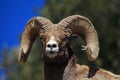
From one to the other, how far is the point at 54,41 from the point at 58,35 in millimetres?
482

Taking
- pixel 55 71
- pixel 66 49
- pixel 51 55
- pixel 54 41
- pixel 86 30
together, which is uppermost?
pixel 86 30

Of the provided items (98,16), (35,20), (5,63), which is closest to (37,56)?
(98,16)

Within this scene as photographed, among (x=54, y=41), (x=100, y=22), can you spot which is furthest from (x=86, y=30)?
(x=100, y=22)

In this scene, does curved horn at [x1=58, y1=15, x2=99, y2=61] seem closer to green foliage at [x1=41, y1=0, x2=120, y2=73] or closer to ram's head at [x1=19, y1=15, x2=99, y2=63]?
ram's head at [x1=19, y1=15, x2=99, y2=63]

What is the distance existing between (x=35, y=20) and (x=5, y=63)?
66.2m

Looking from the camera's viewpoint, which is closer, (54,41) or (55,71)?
(54,41)

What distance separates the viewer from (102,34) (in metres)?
52.2

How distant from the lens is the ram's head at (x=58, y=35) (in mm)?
16062

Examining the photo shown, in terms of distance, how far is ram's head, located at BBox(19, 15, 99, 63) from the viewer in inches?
632

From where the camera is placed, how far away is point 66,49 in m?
16.7

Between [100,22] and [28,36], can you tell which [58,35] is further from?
[100,22]

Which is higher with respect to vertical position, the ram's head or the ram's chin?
the ram's head

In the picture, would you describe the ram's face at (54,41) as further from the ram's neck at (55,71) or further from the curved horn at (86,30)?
the ram's neck at (55,71)

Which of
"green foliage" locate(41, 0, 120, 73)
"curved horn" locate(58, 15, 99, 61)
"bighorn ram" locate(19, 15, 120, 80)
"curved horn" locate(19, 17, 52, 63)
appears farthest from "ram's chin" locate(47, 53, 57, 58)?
"green foliage" locate(41, 0, 120, 73)
